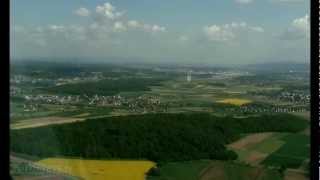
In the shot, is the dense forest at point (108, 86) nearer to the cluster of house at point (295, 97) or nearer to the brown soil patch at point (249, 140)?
the brown soil patch at point (249, 140)

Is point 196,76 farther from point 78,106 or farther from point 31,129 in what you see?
point 31,129

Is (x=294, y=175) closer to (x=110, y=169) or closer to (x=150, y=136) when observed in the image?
(x=150, y=136)

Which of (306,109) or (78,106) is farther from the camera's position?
(78,106)

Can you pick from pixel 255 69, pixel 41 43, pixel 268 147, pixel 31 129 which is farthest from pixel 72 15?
pixel 268 147

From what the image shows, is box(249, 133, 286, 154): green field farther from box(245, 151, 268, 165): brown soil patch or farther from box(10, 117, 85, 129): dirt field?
box(10, 117, 85, 129): dirt field

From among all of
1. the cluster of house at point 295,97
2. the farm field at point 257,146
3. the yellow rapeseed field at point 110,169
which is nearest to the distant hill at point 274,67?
the cluster of house at point 295,97

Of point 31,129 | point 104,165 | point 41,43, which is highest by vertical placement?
point 41,43

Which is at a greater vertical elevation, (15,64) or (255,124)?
(15,64)

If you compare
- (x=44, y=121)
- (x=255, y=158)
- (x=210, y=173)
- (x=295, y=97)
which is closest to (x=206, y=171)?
(x=210, y=173)
